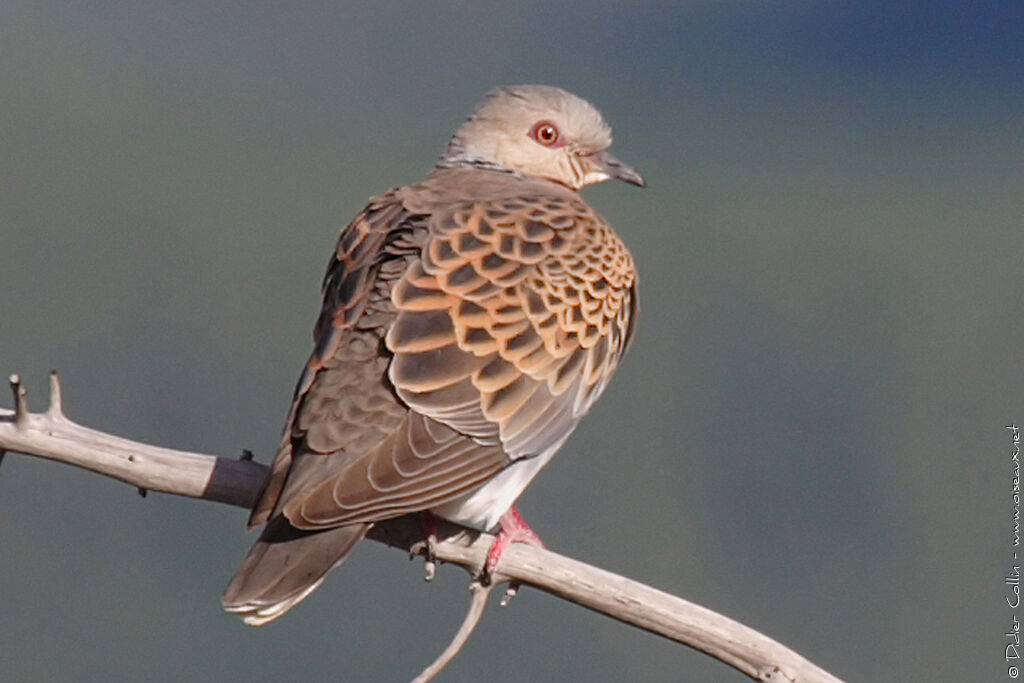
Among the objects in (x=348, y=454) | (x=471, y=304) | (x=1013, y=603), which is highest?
(x=471, y=304)

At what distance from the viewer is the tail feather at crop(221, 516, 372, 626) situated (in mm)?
3943

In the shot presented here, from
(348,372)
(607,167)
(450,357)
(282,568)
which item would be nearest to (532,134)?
(607,167)

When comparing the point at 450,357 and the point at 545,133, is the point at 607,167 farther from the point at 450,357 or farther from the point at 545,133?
the point at 450,357

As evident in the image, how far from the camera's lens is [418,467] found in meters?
4.14

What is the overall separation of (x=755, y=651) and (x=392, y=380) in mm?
1150

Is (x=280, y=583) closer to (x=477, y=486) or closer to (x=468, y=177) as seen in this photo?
(x=477, y=486)

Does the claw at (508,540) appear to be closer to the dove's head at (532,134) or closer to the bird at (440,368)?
the bird at (440,368)

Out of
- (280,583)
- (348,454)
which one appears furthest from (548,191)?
(280,583)

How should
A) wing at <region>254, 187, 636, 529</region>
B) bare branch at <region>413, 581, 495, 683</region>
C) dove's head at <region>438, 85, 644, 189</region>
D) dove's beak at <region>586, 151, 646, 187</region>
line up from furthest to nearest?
dove's beak at <region>586, 151, 646, 187</region>
dove's head at <region>438, 85, 644, 189</region>
wing at <region>254, 187, 636, 529</region>
bare branch at <region>413, 581, 495, 683</region>

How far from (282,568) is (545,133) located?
2388mm

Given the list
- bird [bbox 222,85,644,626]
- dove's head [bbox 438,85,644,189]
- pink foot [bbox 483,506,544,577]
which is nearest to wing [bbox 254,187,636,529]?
bird [bbox 222,85,644,626]

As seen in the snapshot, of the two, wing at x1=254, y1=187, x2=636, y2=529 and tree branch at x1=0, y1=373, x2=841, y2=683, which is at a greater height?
wing at x1=254, y1=187, x2=636, y2=529

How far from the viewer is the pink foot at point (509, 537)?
14.4 feet

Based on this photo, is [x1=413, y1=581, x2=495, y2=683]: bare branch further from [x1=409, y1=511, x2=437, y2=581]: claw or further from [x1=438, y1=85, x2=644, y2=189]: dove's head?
[x1=438, y1=85, x2=644, y2=189]: dove's head
